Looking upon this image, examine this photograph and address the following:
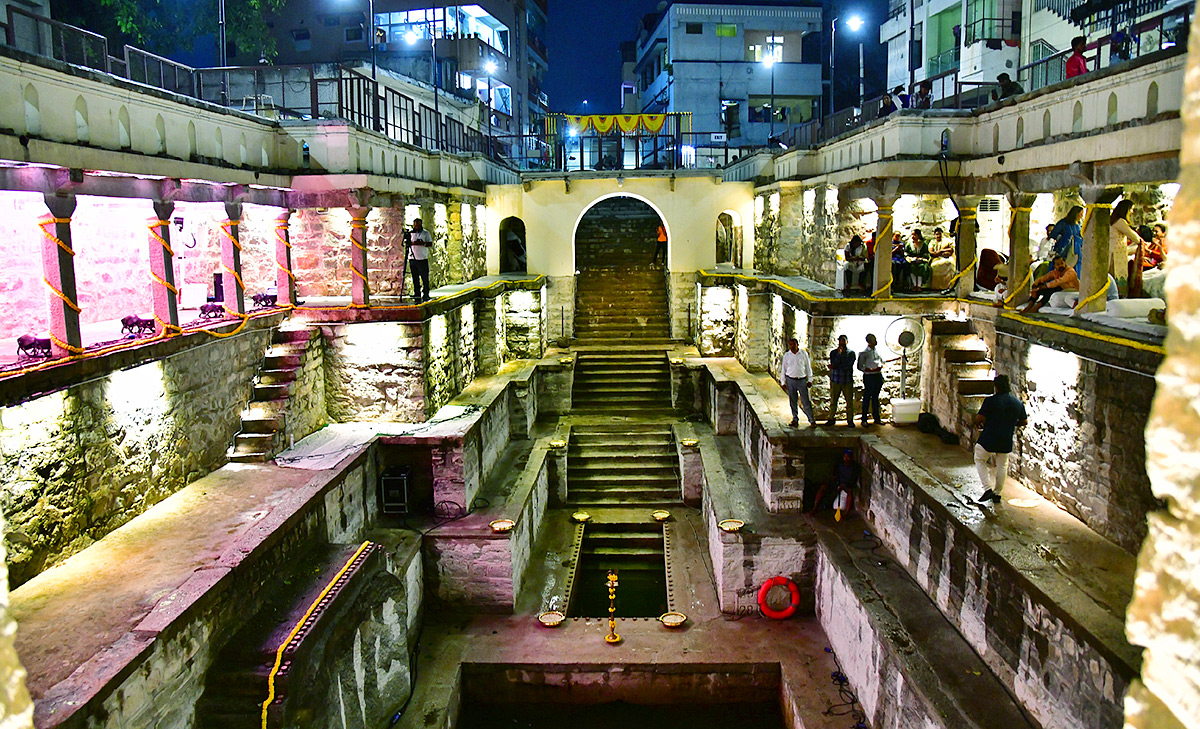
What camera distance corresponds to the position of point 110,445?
32.4 feet

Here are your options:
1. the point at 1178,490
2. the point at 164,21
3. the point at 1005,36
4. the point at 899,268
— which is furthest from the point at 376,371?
the point at 1005,36

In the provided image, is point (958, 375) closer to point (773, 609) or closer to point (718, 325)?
point (773, 609)

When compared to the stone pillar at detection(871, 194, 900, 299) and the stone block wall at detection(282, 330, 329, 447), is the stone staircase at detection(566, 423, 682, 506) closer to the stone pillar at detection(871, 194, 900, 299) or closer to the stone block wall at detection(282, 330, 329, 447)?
the stone block wall at detection(282, 330, 329, 447)

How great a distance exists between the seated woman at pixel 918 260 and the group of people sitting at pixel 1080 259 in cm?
279

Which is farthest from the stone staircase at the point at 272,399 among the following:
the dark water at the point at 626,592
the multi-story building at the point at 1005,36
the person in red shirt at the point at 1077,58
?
the person in red shirt at the point at 1077,58

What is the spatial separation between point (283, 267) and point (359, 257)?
1.40 m

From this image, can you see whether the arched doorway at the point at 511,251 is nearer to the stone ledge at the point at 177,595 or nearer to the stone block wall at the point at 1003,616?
the stone ledge at the point at 177,595

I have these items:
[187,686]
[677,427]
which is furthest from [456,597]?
[677,427]

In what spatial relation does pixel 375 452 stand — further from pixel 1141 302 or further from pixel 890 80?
pixel 890 80

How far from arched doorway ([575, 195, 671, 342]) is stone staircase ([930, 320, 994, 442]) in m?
10.1

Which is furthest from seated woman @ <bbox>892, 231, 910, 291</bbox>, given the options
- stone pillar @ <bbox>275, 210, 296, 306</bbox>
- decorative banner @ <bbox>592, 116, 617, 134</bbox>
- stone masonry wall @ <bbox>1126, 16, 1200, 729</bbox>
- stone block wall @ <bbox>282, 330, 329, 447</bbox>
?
stone masonry wall @ <bbox>1126, 16, 1200, 729</bbox>

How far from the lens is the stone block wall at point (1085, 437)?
8.73m

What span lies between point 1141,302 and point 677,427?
32.9 feet

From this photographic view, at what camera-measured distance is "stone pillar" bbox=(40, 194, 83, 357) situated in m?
9.09
